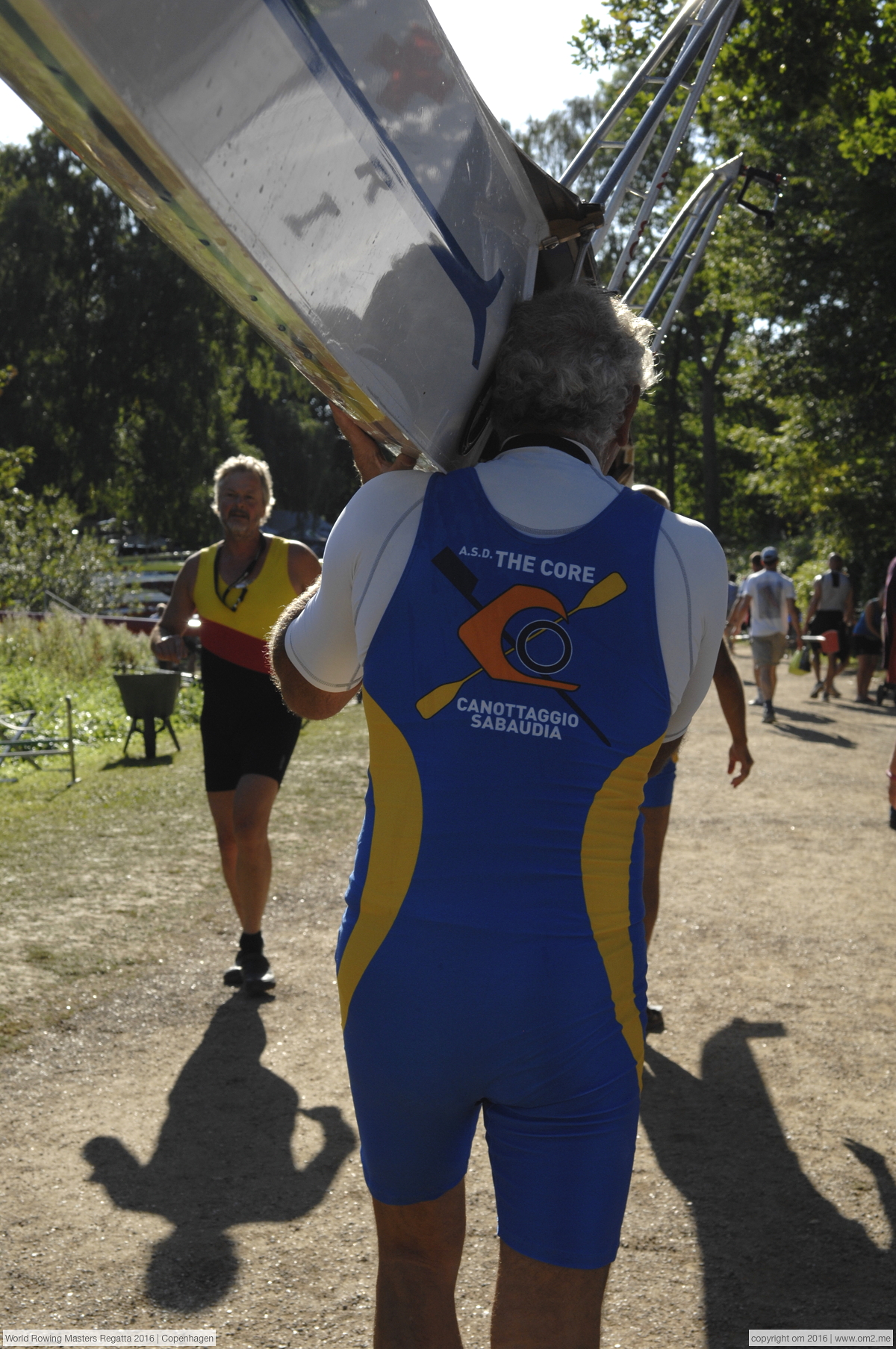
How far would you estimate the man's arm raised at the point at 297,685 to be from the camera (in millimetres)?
1933

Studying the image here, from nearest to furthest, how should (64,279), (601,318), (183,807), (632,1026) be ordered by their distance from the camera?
(632,1026) → (601,318) → (183,807) → (64,279)

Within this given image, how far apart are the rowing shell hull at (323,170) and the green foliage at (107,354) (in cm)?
2746

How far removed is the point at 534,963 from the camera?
61.9 inches

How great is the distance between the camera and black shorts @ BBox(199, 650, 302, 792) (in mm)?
4766

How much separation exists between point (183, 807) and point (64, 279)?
2388 centimetres

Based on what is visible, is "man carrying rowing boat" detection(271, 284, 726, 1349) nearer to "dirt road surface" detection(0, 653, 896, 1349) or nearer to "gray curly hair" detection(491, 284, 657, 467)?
"gray curly hair" detection(491, 284, 657, 467)

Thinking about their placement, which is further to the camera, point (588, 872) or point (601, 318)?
point (601, 318)

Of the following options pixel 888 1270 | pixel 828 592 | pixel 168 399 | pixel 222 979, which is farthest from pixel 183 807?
pixel 168 399

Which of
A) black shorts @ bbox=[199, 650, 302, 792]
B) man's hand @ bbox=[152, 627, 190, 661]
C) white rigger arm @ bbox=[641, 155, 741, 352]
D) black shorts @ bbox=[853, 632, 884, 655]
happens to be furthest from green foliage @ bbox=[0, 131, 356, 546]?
white rigger arm @ bbox=[641, 155, 741, 352]

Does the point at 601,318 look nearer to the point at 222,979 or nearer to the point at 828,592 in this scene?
the point at 222,979

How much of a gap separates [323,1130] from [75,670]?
12.5 metres

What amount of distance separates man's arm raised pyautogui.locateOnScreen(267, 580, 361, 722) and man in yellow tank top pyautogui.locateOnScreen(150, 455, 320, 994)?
276cm

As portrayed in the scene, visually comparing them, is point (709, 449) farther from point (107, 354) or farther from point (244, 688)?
point (244, 688)

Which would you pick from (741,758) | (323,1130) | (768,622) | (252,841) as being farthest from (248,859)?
(768,622)
